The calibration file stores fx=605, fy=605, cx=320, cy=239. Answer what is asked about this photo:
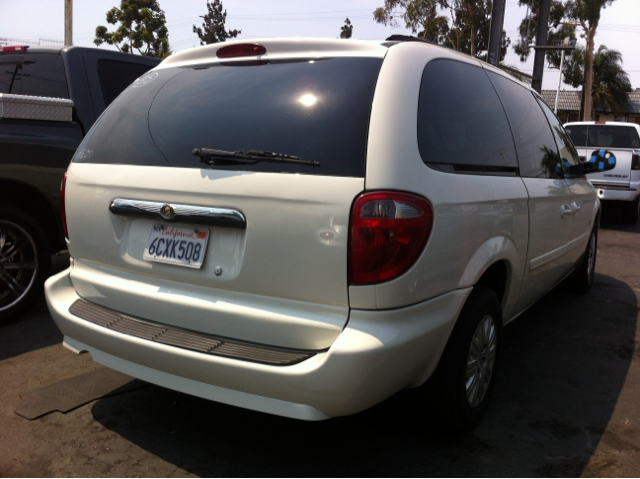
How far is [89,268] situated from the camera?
2.79 metres

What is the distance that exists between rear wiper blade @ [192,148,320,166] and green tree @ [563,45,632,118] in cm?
4892

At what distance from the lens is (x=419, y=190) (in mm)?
2250

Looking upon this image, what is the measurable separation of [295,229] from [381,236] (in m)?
0.31

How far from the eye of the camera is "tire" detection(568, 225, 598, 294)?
17.7 ft

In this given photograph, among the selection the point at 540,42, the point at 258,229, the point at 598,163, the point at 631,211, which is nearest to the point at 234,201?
the point at 258,229

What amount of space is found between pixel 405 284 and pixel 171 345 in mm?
948

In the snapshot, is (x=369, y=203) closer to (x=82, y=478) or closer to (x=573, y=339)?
(x=82, y=478)

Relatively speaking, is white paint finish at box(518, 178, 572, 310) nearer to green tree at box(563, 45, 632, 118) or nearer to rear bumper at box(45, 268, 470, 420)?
rear bumper at box(45, 268, 470, 420)

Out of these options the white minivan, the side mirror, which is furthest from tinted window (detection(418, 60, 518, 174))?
the side mirror

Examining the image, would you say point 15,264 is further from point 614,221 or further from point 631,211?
point 614,221

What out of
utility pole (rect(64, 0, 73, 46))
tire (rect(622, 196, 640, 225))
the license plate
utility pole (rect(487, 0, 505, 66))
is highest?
utility pole (rect(64, 0, 73, 46))

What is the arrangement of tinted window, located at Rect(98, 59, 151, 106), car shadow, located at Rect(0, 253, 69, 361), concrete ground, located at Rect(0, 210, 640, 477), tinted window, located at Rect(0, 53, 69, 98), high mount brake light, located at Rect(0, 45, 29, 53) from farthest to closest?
1. high mount brake light, located at Rect(0, 45, 29, 53)
2. tinted window, located at Rect(98, 59, 151, 106)
3. tinted window, located at Rect(0, 53, 69, 98)
4. car shadow, located at Rect(0, 253, 69, 361)
5. concrete ground, located at Rect(0, 210, 640, 477)

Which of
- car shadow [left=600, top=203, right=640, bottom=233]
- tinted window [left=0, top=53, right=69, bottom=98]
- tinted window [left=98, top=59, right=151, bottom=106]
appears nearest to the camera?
tinted window [left=0, top=53, right=69, bottom=98]

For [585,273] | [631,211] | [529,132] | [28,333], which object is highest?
[529,132]
